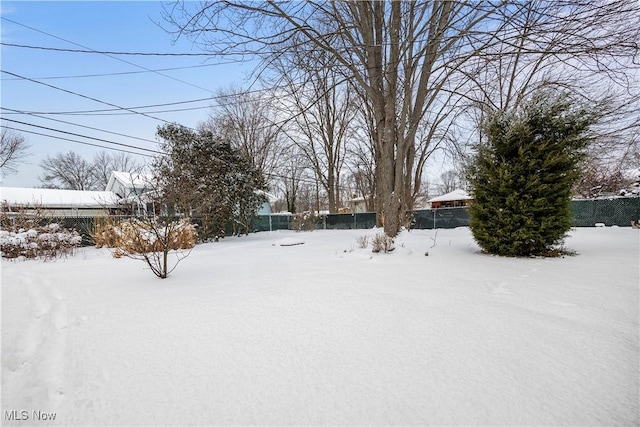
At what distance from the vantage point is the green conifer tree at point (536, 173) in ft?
15.7

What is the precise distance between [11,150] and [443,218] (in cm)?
3347

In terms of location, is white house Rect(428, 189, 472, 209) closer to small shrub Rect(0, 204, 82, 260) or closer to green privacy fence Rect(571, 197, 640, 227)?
green privacy fence Rect(571, 197, 640, 227)

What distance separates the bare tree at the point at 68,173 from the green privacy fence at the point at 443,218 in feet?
89.9

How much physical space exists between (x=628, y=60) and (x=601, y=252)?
355cm

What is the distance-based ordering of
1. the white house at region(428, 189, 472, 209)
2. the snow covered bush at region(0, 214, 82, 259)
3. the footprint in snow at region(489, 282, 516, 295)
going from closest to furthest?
1. the footprint in snow at region(489, 282, 516, 295)
2. the snow covered bush at region(0, 214, 82, 259)
3. the white house at region(428, 189, 472, 209)

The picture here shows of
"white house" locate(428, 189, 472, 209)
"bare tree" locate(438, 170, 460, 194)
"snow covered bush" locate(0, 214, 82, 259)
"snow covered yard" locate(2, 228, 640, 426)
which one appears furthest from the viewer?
"bare tree" locate(438, 170, 460, 194)

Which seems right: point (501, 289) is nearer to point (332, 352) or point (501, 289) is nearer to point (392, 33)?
point (332, 352)

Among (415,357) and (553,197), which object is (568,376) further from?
(553,197)

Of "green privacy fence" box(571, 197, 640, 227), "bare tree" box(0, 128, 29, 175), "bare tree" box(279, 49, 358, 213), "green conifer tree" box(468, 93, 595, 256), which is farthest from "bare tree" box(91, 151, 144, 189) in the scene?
"green privacy fence" box(571, 197, 640, 227)

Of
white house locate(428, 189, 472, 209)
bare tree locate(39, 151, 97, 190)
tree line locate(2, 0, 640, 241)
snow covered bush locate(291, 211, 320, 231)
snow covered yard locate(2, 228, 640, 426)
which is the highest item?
bare tree locate(39, 151, 97, 190)

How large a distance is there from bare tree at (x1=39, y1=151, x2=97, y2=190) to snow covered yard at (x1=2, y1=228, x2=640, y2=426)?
3799 centimetres

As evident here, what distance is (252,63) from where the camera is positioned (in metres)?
6.27

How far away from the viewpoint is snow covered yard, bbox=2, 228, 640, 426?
133 centimetres

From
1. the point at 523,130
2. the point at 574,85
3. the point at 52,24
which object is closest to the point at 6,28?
the point at 52,24
